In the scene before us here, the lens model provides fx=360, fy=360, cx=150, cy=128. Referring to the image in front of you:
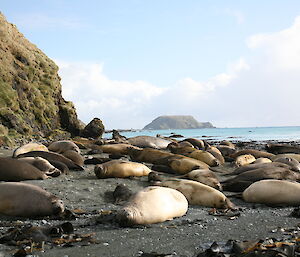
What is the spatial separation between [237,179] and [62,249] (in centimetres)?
412

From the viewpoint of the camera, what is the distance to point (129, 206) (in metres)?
3.70

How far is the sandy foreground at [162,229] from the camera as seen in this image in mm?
2920

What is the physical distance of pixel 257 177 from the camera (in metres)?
6.23

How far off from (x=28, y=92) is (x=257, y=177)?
1964 centimetres

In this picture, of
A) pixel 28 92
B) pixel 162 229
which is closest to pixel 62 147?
pixel 162 229

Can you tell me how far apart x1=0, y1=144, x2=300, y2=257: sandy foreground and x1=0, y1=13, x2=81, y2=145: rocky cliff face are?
48.6ft

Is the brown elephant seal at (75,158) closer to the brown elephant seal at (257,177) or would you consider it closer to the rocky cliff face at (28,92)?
the brown elephant seal at (257,177)

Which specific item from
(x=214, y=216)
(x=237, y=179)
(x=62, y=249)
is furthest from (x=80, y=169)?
(x=62, y=249)

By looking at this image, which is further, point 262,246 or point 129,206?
point 129,206

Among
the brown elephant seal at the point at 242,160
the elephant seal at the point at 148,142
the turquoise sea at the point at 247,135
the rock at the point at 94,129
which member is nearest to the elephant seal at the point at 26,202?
the brown elephant seal at the point at 242,160

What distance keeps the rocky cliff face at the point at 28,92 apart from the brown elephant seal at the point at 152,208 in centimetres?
1545

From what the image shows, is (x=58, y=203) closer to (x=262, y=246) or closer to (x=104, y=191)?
(x=104, y=191)

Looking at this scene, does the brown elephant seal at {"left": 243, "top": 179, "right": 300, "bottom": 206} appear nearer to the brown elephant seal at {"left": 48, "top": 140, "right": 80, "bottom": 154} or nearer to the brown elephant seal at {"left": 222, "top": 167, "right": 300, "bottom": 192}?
the brown elephant seal at {"left": 222, "top": 167, "right": 300, "bottom": 192}

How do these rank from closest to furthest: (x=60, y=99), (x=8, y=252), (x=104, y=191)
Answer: (x=8, y=252), (x=104, y=191), (x=60, y=99)
